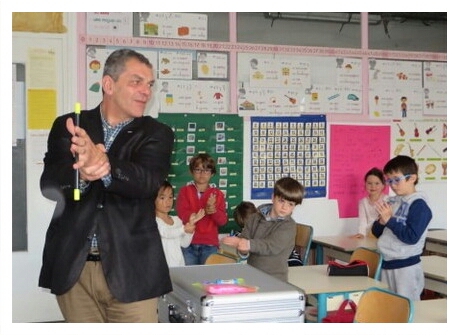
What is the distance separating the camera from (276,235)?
3.24 meters

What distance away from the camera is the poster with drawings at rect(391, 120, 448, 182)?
5520 millimetres

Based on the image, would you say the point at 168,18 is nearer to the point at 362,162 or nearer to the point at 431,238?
the point at 362,162

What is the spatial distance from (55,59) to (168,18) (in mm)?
913

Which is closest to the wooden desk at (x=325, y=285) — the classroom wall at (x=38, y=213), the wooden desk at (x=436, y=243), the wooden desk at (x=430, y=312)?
the wooden desk at (x=430, y=312)

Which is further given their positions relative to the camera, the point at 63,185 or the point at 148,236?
the point at 148,236

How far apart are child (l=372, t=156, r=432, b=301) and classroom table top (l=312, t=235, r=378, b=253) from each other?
876 mm

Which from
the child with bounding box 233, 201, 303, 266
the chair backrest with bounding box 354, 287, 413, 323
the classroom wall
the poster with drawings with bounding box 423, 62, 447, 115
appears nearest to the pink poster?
the poster with drawings with bounding box 423, 62, 447, 115

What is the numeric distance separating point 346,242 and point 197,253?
119cm

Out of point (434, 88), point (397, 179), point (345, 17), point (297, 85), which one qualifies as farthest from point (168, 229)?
point (434, 88)

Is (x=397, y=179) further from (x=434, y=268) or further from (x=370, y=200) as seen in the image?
(x=370, y=200)

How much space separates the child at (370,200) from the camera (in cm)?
518

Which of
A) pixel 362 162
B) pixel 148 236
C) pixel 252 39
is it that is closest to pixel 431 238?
pixel 362 162

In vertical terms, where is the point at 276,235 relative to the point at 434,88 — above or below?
below

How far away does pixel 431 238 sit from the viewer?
195 inches
